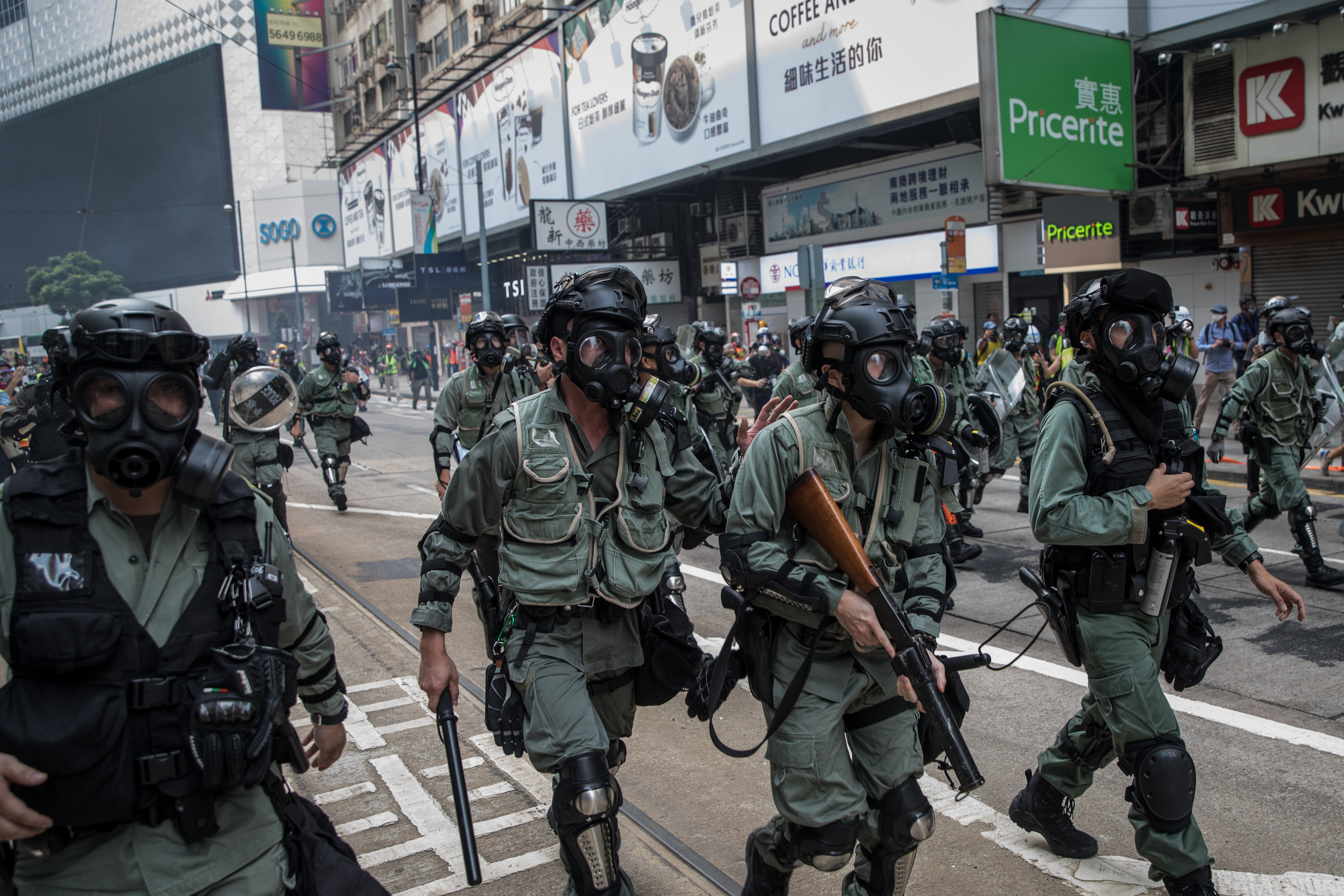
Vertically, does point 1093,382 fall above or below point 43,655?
above

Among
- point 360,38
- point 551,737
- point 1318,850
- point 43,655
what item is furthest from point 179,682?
point 360,38

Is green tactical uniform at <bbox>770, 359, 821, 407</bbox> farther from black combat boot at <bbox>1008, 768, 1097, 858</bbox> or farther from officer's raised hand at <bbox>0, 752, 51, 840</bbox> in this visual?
officer's raised hand at <bbox>0, 752, 51, 840</bbox>

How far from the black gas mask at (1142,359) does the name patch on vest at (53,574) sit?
3.03 meters

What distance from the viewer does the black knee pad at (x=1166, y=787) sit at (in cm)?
311

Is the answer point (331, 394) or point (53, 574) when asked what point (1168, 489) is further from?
point (331, 394)

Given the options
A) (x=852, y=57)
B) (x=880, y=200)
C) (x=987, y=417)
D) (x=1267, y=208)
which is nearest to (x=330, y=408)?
(x=987, y=417)

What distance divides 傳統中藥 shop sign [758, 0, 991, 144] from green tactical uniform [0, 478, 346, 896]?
684 inches

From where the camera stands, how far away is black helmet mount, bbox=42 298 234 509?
215 cm

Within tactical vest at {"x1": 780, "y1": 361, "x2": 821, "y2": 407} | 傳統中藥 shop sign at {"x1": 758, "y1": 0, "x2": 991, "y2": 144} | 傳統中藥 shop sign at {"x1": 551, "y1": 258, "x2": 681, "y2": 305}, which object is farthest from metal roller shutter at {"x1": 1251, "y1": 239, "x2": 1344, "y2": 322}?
傳統中藥 shop sign at {"x1": 551, "y1": 258, "x2": 681, "y2": 305}

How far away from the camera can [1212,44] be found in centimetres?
1519

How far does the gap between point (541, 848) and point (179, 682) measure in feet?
7.11

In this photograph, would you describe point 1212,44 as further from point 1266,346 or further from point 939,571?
point 939,571

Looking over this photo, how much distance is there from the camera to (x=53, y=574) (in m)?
2.08

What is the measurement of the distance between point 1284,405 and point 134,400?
24.4 ft
